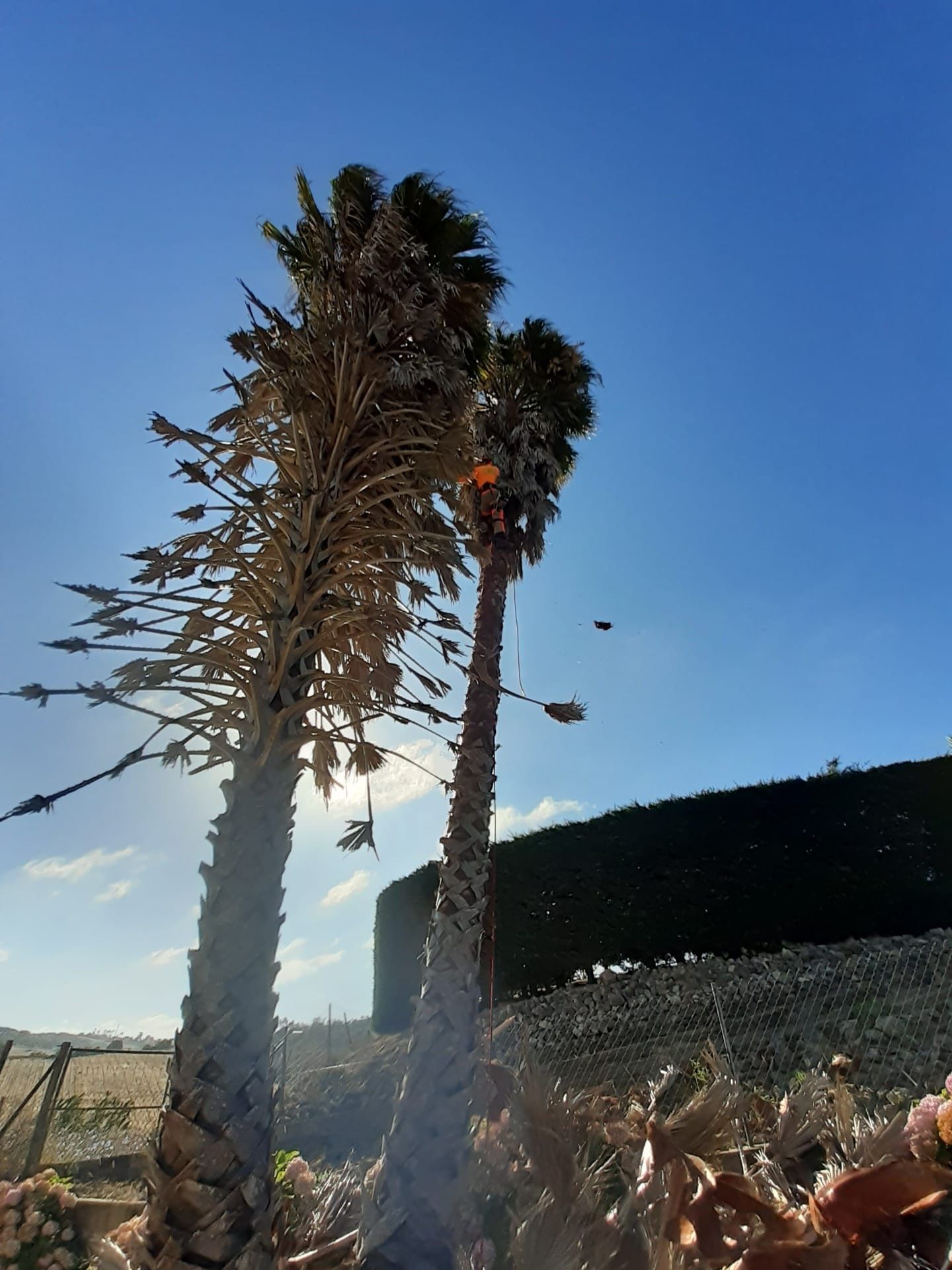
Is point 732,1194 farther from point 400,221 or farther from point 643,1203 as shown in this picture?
point 400,221

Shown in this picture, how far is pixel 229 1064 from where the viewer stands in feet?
9.09

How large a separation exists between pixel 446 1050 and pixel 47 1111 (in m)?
5.33

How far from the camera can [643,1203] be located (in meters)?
1.47

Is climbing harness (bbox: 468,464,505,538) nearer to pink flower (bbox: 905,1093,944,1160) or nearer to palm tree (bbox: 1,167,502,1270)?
palm tree (bbox: 1,167,502,1270)

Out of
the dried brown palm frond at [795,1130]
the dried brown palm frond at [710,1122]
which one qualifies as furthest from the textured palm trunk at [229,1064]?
the dried brown palm frond at [795,1130]

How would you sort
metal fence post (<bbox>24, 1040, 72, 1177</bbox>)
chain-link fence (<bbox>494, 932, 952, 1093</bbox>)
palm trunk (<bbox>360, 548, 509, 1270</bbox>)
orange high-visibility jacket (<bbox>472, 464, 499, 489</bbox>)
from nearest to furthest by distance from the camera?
palm trunk (<bbox>360, 548, 509, 1270</bbox>), metal fence post (<bbox>24, 1040, 72, 1177</bbox>), chain-link fence (<bbox>494, 932, 952, 1093</bbox>), orange high-visibility jacket (<bbox>472, 464, 499, 489</bbox>)

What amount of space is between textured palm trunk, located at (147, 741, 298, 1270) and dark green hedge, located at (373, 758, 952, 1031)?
9.63 metres

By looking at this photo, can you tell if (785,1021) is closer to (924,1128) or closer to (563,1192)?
(924,1128)

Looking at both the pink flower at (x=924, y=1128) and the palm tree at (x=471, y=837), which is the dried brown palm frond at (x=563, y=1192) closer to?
the pink flower at (x=924, y=1128)

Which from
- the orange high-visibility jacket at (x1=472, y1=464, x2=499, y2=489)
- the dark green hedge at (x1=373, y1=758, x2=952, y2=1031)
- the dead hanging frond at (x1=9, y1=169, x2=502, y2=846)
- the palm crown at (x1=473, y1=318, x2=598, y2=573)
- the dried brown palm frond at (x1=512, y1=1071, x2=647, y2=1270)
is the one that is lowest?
the dried brown palm frond at (x1=512, y1=1071, x2=647, y2=1270)

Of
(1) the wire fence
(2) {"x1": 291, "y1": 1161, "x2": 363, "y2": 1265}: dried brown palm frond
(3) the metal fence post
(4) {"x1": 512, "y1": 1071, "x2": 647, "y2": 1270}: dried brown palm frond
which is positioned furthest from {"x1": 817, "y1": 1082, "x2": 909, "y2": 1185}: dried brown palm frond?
(3) the metal fence post

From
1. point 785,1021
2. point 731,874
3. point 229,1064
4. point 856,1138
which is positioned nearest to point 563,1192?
point 856,1138

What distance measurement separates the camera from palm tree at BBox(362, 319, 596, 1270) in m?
3.67

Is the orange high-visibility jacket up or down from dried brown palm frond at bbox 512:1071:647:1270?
→ up
